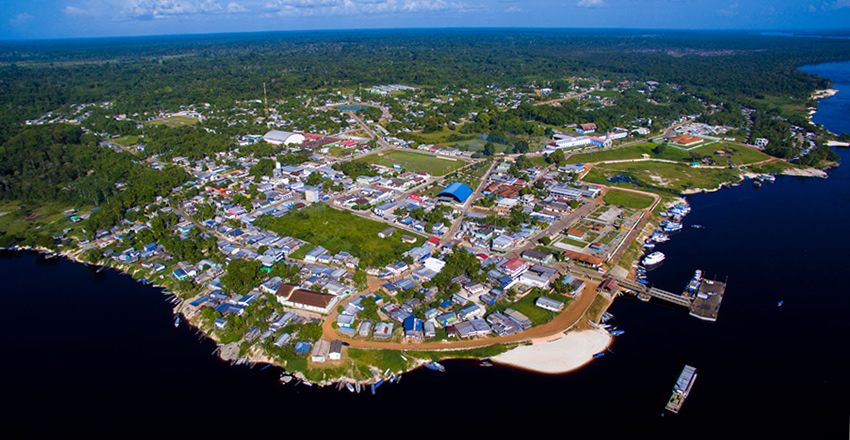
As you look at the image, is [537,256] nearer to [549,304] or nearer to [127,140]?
[549,304]

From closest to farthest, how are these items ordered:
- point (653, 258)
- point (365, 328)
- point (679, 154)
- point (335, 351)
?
point (335, 351)
point (365, 328)
point (653, 258)
point (679, 154)

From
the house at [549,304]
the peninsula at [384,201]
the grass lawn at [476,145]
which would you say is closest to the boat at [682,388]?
the peninsula at [384,201]

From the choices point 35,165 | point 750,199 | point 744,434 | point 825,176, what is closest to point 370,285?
point 744,434

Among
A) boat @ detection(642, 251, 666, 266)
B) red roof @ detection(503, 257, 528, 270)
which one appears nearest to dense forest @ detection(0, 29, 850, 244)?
red roof @ detection(503, 257, 528, 270)

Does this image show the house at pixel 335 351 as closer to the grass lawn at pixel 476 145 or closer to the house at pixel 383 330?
the house at pixel 383 330

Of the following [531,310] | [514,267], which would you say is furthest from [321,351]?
[514,267]

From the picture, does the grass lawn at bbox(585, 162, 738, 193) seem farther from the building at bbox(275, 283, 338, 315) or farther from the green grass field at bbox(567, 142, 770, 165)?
the building at bbox(275, 283, 338, 315)
